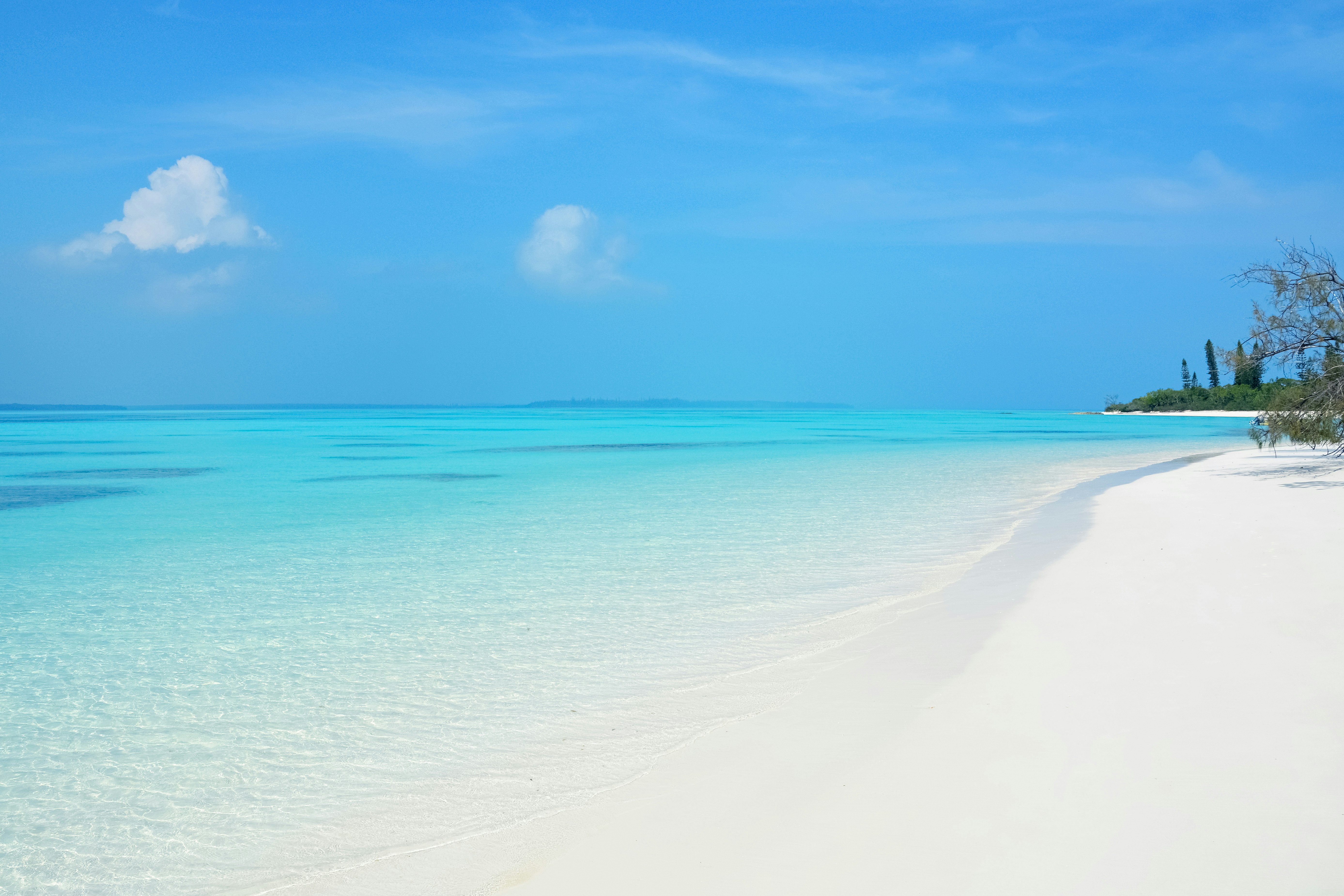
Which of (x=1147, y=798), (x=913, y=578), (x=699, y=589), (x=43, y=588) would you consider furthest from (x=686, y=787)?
(x=43, y=588)

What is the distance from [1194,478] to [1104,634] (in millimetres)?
14548

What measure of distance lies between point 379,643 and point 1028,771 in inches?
190

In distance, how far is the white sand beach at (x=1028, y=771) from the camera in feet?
9.59

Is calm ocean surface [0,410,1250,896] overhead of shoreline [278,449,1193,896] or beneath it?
overhead

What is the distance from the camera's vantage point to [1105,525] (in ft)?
37.4

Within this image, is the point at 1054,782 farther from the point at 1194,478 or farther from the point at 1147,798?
the point at 1194,478

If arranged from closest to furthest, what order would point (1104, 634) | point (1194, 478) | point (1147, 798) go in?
point (1147, 798)
point (1104, 634)
point (1194, 478)

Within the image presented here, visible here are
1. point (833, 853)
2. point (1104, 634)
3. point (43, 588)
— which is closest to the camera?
point (833, 853)

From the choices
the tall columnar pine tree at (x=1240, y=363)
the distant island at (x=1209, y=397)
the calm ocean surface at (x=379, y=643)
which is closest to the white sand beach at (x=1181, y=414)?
the distant island at (x=1209, y=397)

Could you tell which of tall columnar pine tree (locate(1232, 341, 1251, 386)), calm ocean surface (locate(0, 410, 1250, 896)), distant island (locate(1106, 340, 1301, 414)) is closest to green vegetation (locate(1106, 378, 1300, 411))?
distant island (locate(1106, 340, 1301, 414))

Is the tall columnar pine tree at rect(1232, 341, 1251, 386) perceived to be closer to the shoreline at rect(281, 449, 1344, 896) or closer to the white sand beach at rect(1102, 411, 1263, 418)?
the shoreline at rect(281, 449, 1344, 896)

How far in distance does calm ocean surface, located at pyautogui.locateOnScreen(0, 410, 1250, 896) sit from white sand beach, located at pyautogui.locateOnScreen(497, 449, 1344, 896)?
0.52m

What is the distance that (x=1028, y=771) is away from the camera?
3.64 meters

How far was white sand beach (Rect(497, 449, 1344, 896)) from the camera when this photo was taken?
2924 millimetres
